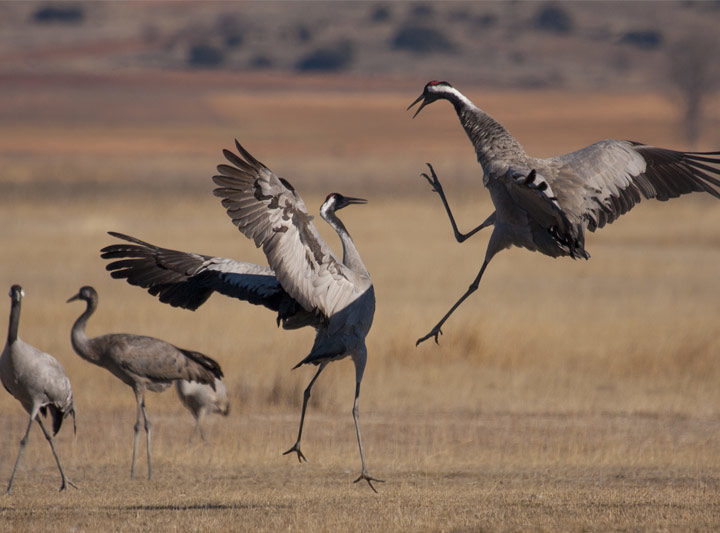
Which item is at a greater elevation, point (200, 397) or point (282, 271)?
point (282, 271)

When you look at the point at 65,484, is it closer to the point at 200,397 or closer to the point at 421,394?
the point at 200,397

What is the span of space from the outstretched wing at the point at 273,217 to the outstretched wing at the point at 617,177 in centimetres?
183

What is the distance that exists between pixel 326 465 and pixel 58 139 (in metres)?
73.8

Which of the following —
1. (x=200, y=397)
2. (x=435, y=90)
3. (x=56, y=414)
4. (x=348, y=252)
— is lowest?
(x=56, y=414)

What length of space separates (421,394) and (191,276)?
207 inches

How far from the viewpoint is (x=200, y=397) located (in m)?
12.5

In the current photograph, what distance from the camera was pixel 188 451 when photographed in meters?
11.6

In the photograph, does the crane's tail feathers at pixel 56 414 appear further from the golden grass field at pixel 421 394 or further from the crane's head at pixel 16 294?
the crane's head at pixel 16 294

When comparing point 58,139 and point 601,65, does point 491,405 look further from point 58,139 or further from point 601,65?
Answer: point 601,65

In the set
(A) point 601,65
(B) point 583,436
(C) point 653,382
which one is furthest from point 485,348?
(A) point 601,65

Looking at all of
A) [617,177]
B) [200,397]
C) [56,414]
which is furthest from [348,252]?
[200,397]

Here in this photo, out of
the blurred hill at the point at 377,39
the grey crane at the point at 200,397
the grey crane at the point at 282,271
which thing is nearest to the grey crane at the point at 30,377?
the grey crane at the point at 282,271

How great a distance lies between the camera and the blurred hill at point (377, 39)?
109625 millimetres

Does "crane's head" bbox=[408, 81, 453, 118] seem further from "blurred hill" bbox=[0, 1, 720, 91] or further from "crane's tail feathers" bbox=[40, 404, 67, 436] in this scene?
"blurred hill" bbox=[0, 1, 720, 91]
